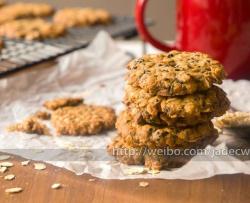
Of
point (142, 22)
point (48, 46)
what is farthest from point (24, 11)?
point (142, 22)

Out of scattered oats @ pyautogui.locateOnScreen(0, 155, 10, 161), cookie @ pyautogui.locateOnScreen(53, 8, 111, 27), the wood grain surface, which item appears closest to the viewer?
the wood grain surface

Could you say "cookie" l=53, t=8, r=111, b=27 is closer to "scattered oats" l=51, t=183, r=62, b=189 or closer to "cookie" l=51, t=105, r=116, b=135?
"cookie" l=51, t=105, r=116, b=135

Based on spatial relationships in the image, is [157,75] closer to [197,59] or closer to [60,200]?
[197,59]

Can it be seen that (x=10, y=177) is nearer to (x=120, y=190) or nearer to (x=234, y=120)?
(x=120, y=190)

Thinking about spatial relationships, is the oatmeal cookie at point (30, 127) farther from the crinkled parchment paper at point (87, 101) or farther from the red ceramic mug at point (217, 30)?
the red ceramic mug at point (217, 30)

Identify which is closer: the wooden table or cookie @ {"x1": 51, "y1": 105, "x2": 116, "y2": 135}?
the wooden table

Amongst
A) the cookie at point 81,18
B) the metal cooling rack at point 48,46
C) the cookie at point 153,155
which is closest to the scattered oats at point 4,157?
the cookie at point 153,155

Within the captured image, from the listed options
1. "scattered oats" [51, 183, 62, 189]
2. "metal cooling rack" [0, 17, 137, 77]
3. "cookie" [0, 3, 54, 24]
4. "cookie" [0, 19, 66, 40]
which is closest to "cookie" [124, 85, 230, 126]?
"scattered oats" [51, 183, 62, 189]

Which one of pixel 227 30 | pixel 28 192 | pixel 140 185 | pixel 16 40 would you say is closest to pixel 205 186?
pixel 140 185
